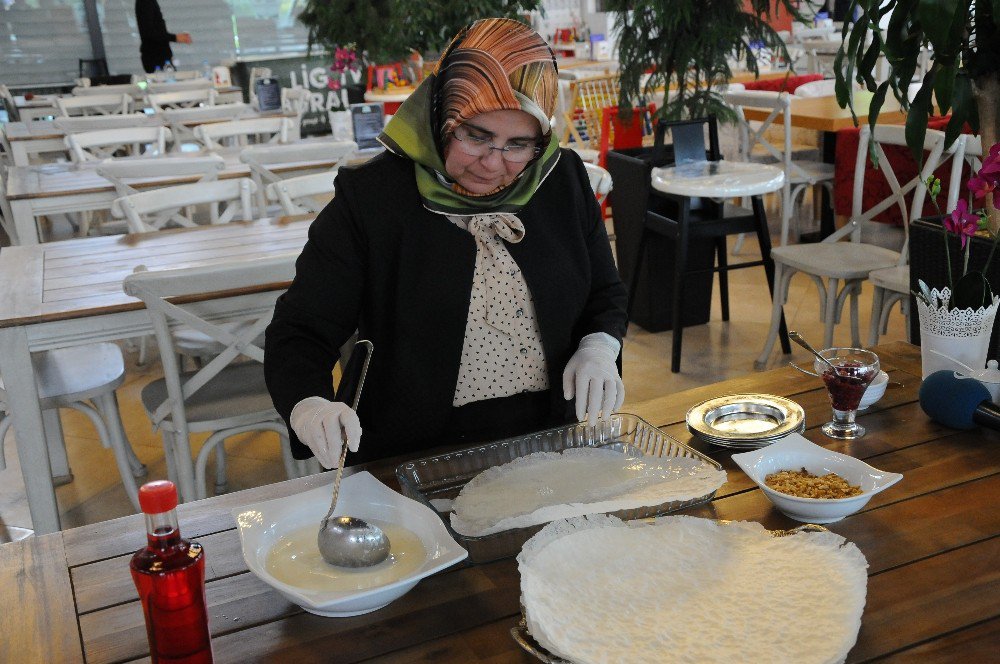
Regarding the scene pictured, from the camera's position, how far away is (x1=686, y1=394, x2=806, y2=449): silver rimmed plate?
1373mm

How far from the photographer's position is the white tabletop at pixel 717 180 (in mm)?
3299

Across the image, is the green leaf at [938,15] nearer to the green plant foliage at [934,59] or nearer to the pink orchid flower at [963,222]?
the green plant foliage at [934,59]

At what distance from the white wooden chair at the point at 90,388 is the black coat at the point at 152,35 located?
24.7 ft

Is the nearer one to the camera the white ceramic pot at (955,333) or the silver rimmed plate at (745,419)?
the silver rimmed plate at (745,419)

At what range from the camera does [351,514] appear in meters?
1.15

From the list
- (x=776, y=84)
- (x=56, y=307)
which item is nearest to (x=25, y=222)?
(x=56, y=307)

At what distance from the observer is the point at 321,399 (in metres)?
1.33

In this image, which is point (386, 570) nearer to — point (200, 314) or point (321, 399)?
point (321, 399)

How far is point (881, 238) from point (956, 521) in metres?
4.31

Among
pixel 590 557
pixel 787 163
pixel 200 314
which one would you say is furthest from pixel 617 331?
pixel 787 163

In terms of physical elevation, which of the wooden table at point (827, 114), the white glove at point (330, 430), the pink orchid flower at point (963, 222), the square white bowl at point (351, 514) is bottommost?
the square white bowl at point (351, 514)

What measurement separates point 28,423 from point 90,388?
0.81 ft

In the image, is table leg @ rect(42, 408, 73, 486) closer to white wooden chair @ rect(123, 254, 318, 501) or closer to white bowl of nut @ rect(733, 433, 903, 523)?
white wooden chair @ rect(123, 254, 318, 501)

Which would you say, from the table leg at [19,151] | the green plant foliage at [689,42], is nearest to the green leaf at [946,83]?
the green plant foliage at [689,42]
